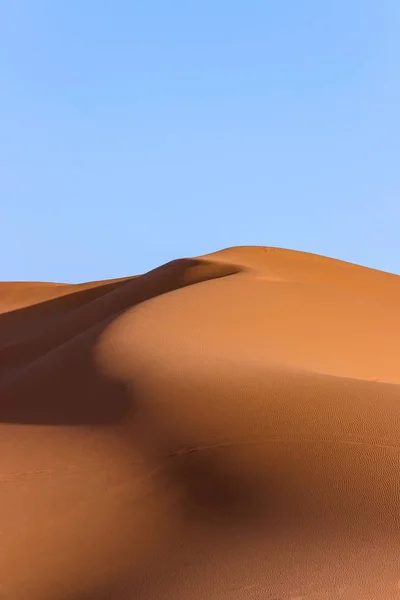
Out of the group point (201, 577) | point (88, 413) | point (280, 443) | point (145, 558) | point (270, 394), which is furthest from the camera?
point (88, 413)

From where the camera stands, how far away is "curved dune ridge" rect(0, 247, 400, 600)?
3150 millimetres

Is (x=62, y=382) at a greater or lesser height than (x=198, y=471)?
greater

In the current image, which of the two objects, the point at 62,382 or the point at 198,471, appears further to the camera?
the point at 62,382

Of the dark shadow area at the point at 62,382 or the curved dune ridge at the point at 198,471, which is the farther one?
the dark shadow area at the point at 62,382

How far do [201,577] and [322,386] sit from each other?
2.40 metres

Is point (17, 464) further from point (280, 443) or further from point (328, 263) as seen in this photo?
point (328, 263)

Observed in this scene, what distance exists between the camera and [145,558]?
3.46 m

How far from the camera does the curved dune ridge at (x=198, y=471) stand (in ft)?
10.3

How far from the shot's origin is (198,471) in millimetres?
4262

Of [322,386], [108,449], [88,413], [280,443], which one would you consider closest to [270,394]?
[322,386]

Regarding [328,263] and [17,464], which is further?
Answer: [328,263]

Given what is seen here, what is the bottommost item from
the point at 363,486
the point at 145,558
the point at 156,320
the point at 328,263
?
the point at 145,558

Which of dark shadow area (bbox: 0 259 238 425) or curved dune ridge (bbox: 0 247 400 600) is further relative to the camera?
dark shadow area (bbox: 0 259 238 425)

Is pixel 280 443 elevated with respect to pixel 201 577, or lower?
elevated
